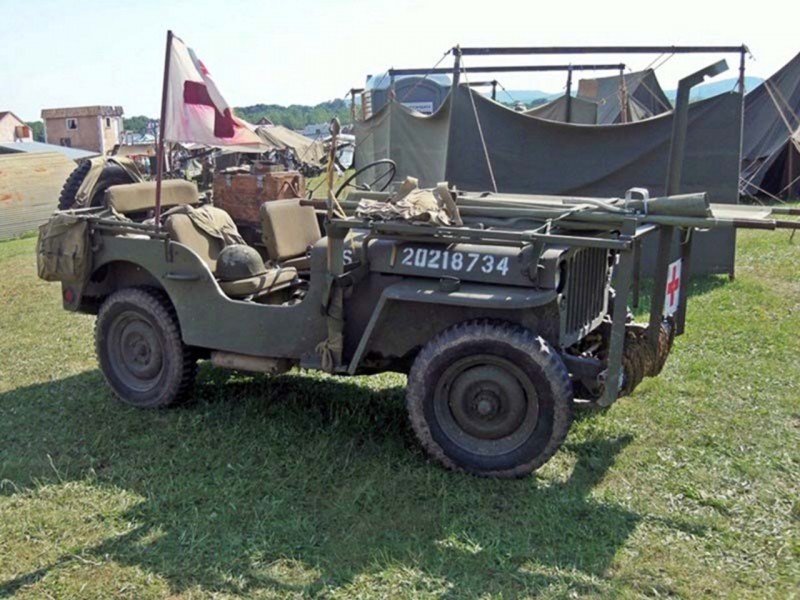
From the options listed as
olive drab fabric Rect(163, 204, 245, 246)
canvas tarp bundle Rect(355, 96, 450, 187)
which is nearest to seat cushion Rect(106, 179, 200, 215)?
olive drab fabric Rect(163, 204, 245, 246)

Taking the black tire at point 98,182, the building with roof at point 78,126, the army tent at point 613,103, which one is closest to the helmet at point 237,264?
the black tire at point 98,182

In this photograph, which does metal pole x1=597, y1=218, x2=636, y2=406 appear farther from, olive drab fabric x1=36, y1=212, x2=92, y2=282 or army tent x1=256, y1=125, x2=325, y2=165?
army tent x1=256, y1=125, x2=325, y2=165

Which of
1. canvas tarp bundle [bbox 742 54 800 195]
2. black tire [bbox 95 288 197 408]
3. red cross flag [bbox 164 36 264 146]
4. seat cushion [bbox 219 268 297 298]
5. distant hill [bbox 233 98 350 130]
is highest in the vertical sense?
distant hill [bbox 233 98 350 130]

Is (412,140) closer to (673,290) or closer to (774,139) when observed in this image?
(673,290)

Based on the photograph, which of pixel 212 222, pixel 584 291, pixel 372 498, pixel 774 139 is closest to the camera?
pixel 372 498

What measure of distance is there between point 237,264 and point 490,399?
185cm

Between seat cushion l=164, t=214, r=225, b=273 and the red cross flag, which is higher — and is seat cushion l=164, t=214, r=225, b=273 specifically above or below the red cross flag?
below

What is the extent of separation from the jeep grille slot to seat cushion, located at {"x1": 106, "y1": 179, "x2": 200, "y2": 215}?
10.7ft

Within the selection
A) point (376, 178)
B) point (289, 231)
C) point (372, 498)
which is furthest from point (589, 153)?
point (372, 498)

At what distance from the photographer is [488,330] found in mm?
4016

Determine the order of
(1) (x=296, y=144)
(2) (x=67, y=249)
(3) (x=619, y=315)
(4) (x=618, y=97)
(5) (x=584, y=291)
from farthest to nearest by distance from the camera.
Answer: (1) (x=296, y=144)
(4) (x=618, y=97)
(2) (x=67, y=249)
(5) (x=584, y=291)
(3) (x=619, y=315)

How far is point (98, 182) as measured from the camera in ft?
33.3

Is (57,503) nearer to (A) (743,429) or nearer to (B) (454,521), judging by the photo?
(B) (454,521)

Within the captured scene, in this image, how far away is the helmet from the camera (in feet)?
16.4
